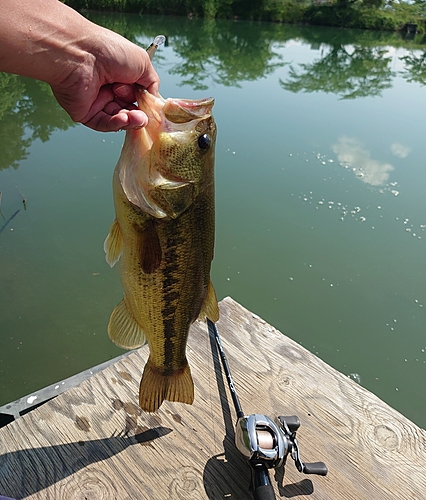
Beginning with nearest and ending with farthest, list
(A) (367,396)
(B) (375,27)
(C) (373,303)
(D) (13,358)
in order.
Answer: (A) (367,396)
(D) (13,358)
(C) (373,303)
(B) (375,27)

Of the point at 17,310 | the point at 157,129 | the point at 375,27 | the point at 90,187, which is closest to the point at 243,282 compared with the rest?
the point at 17,310

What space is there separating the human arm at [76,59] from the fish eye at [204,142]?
0.18 metres

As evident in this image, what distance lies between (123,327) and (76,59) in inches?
34.6

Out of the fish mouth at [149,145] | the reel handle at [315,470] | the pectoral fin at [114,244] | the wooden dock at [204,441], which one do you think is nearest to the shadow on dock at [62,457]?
the wooden dock at [204,441]

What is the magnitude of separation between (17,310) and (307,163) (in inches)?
208

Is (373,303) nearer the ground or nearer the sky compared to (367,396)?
nearer the ground

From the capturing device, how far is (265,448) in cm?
145

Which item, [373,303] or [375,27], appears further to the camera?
[375,27]

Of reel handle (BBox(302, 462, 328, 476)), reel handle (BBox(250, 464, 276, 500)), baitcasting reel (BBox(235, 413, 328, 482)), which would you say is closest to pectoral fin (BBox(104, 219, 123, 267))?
baitcasting reel (BBox(235, 413, 328, 482))

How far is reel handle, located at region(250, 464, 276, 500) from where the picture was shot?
1360 mm

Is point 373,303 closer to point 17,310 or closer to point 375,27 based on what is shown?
point 17,310

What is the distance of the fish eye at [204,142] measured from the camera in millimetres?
1296

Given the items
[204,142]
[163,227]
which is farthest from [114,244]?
[204,142]

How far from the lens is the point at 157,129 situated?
1.27m
